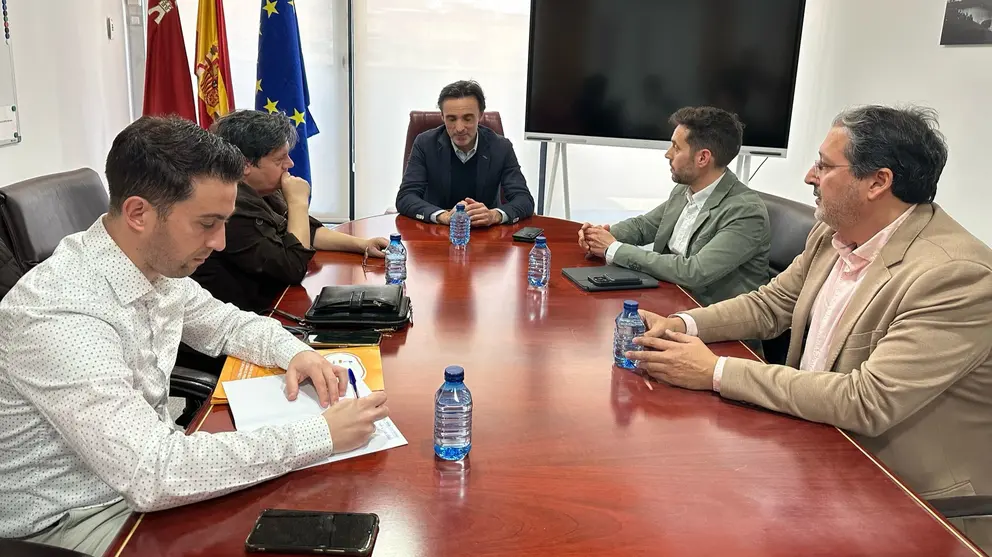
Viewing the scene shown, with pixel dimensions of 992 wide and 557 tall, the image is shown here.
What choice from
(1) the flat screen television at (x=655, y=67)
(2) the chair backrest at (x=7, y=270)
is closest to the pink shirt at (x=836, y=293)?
(2) the chair backrest at (x=7, y=270)

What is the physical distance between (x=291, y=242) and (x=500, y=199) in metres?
1.60

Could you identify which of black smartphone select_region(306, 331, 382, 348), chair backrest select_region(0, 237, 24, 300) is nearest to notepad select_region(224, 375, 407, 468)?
black smartphone select_region(306, 331, 382, 348)

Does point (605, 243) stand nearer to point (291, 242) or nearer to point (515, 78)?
point (291, 242)

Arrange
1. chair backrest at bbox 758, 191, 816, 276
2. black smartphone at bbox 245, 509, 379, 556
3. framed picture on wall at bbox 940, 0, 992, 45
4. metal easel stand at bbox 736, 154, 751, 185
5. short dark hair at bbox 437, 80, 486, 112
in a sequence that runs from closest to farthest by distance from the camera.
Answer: black smartphone at bbox 245, 509, 379, 556 → chair backrest at bbox 758, 191, 816, 276 → framed picture on wall at bbox 940, 0, 992, 45 → short dark hair at bbox 437, 80, 486, 112 → metal easel stand at bbox 736, 154, 751, 185

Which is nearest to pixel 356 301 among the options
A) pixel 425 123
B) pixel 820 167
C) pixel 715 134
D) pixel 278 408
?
pixel 278 408

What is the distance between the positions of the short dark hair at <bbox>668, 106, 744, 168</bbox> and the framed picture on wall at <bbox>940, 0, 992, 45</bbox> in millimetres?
1053

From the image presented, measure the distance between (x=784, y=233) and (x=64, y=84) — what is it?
3366 mm

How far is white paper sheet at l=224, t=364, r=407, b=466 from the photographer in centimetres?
124

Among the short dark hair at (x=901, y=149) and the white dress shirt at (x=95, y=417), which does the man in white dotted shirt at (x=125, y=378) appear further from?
the short dark hair at (x=901, y=149)

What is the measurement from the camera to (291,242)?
226 cm

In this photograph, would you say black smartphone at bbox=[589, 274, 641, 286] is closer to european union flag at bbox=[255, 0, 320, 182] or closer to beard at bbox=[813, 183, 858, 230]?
beard at bbox=[813, 183, 858, 230]

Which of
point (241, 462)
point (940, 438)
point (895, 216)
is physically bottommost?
point (940, 438)

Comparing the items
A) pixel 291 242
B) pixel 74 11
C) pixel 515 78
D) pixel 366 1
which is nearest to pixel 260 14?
pixel 366 1

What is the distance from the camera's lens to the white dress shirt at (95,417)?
103 centimetres
